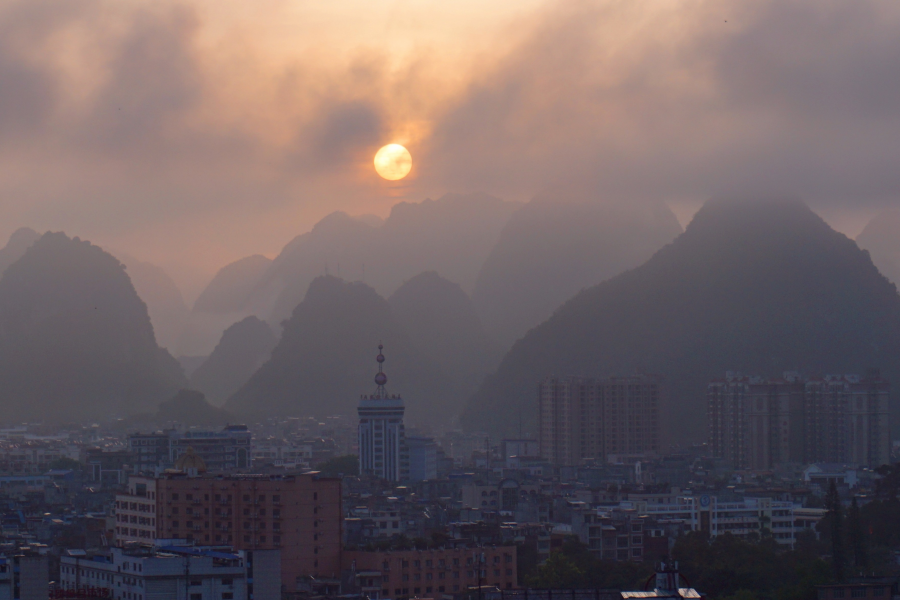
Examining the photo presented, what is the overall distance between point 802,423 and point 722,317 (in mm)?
29733

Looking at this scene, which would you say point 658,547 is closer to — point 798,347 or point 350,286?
point 798,347

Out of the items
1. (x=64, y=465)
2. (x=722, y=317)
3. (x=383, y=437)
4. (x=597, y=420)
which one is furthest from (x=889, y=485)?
(x=722, y=317)

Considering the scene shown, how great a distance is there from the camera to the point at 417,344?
550 ft

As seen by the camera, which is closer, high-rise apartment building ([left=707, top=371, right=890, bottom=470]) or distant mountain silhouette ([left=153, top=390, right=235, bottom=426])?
high-rise apartment building ([left=707, top=371, right=890, bottom=470])

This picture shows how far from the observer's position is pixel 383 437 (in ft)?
288

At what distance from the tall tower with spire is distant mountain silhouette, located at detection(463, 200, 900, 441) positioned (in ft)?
98.7

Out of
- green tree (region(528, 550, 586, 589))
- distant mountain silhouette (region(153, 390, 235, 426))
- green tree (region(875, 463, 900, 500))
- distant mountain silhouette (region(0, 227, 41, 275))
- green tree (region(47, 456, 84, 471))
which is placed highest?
distant mountain silhouette (region(0, 227, 41, 275))

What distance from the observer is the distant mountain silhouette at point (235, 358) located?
180125 mm

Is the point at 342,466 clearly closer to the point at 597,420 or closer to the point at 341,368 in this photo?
the point at 597,420

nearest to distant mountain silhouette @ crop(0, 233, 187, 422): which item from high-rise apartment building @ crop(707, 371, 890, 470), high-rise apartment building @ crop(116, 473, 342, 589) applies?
high-rise apartment building @ crop(707, 371, 890, 470)

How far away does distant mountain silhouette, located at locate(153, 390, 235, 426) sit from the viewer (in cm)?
12674

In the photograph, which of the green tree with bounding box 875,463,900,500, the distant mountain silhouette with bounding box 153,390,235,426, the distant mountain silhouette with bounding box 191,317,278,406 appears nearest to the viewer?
the green tree with bounding box 875,463,900,500

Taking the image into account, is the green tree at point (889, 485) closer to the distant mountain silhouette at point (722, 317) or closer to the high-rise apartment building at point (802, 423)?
the high-rise apartment building at point (802, 423)

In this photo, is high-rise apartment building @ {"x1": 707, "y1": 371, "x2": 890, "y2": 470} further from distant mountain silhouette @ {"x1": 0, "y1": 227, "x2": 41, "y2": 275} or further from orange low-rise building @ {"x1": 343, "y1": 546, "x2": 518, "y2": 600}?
distant mountain silhouette @ {"x1": 0, "y1": 227, "x2": 41, "y2": 275}
